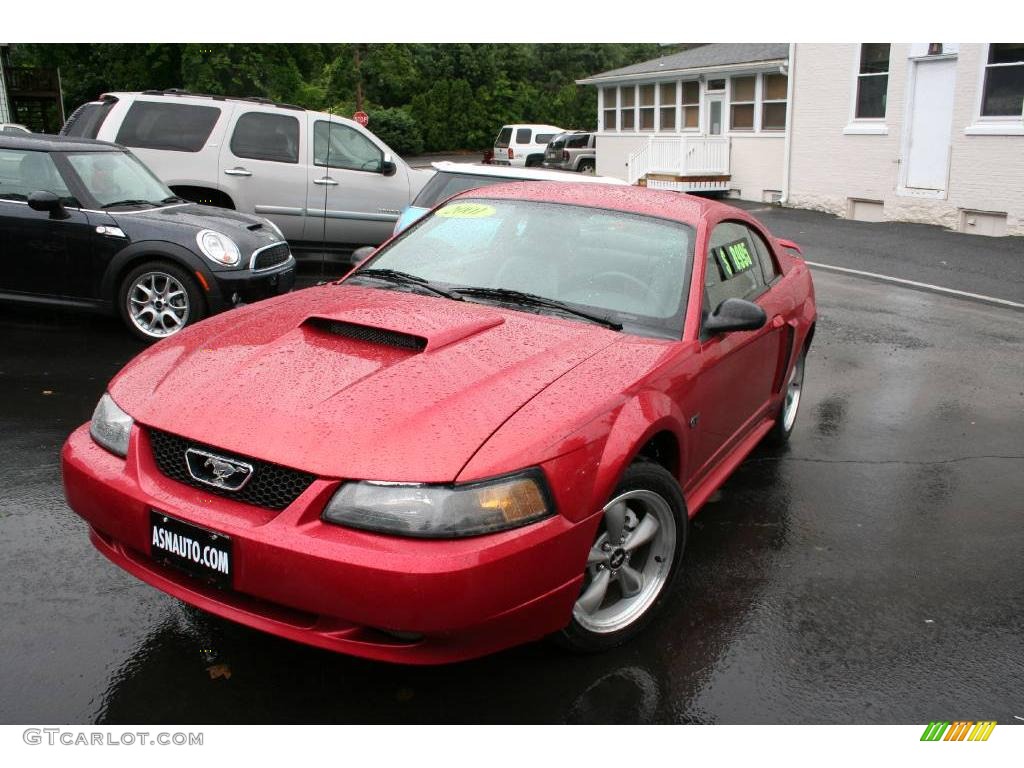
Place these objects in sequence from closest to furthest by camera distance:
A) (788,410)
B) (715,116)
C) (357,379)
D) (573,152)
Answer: (357,379)
(788,410)
(715,116)
(573,152)

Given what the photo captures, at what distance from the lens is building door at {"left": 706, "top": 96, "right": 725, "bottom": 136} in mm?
26609

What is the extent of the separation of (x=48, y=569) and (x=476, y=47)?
60.0 meters

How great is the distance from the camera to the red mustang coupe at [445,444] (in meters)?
2.73

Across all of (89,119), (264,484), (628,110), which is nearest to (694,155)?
(628,110)

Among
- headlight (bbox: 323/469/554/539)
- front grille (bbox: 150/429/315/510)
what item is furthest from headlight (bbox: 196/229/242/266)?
headlight (bbox: 323/469/554/539)

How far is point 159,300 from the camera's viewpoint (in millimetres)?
7824

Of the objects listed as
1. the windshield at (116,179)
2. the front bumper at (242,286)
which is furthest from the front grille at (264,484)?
the windshield at (116,179)

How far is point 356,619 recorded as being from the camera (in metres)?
2.70

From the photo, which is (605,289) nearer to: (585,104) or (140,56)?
(140,56)

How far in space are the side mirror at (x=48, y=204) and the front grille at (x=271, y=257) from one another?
1.54 m

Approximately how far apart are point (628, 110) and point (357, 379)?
1178 inches

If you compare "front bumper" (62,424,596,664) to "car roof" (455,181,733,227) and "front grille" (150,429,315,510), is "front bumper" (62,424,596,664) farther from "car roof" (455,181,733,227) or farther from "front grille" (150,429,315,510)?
"car roof" (455,181,733,227)

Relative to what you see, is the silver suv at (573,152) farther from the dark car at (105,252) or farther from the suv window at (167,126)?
the dark car at (105,252)

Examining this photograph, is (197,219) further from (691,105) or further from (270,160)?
(691,105)
